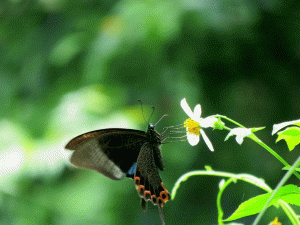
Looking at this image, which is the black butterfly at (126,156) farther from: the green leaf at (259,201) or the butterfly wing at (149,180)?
the green leaf at (259,201)

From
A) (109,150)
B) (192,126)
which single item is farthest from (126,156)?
(192,126)

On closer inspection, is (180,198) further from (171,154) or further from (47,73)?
(47,73)

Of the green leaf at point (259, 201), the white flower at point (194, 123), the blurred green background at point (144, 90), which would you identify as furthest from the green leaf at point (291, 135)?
the blurred green background at point (144, 90)

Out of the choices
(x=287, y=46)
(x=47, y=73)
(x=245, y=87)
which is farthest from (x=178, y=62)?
(x=47, y=73)

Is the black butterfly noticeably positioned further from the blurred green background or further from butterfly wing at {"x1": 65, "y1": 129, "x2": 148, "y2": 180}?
the blurred green background

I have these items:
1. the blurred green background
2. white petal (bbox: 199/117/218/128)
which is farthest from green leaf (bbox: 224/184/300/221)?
the blurred green background

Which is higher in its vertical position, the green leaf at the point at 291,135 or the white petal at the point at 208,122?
the white petal at the point at 208,122

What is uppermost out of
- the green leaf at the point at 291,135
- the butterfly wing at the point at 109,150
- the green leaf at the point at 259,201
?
the butterfly wing at the point at 109,150
